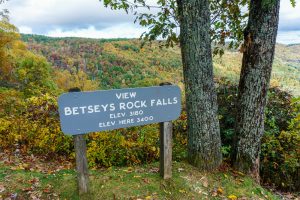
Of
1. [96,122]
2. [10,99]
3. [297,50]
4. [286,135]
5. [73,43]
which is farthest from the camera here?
[297,50]

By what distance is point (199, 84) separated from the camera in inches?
155

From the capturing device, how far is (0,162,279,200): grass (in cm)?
367

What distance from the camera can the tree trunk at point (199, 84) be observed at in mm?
3756

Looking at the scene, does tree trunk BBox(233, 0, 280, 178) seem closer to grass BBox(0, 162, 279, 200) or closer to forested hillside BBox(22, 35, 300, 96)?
grass BBox(0, 162, 279, 200)

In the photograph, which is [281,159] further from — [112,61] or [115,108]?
[112,61]

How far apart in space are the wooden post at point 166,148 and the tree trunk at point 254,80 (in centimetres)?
130

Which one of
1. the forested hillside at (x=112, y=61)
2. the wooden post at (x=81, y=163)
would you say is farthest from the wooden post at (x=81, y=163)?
the forested hillside at (x=112, y=61)

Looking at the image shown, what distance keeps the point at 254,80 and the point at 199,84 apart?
0.93 m

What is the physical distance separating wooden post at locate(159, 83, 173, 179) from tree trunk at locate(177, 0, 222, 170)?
46 cm

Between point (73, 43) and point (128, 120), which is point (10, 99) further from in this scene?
point (73, 43)

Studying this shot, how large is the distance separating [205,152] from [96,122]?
6.07ft

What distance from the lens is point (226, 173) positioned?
14.4 ft

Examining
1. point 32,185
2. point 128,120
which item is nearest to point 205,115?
point 128,120

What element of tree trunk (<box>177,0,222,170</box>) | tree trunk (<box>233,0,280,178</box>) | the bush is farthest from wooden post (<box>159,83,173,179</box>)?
the bush
